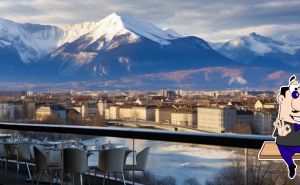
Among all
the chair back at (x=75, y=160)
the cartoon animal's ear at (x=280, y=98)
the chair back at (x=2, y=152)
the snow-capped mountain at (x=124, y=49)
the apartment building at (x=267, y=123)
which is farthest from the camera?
the snow-capped mountain at (x=124, y=49)

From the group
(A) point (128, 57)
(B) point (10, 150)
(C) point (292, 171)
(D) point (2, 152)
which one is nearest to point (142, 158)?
(C) point (292, 171)

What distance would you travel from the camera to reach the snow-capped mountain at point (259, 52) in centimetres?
2226

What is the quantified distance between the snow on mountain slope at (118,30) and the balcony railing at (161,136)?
25118 mm

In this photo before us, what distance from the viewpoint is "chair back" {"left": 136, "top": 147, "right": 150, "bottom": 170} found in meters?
5.37

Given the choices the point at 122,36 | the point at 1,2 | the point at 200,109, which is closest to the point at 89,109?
the point at 200,109

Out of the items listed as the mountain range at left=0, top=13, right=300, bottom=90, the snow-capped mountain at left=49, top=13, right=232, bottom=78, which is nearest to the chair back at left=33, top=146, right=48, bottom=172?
the mountain range at left=0, top=13, right=300, bottom=90

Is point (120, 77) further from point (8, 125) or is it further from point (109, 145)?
point (109, 145)

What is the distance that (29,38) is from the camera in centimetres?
2753

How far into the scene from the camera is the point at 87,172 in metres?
6.07

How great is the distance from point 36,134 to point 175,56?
93.7 feet

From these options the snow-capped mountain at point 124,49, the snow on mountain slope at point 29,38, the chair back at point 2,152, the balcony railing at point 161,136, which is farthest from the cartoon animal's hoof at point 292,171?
the snow-capped mountain at point 124,49

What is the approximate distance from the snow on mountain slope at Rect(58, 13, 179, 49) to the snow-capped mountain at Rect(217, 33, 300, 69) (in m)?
6.49

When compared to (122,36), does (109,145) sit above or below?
below

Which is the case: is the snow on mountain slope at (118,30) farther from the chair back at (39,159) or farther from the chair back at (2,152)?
the chair back at (39,159)
